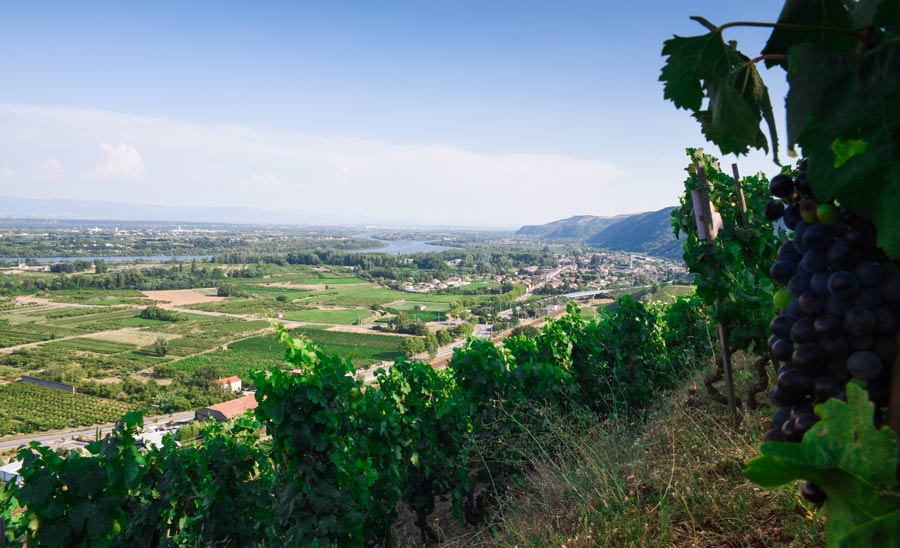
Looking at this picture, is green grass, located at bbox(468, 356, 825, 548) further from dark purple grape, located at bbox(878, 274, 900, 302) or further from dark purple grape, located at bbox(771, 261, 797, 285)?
dark purple grape, located at bbox(878, 274, 900, 302)

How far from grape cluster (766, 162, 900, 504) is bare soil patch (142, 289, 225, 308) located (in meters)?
80.1

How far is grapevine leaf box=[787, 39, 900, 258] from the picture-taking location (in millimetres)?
805

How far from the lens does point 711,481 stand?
9.44ft

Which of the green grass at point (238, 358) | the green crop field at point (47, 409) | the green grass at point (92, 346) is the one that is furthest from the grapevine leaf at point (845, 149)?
the green grass at point (92, 346)

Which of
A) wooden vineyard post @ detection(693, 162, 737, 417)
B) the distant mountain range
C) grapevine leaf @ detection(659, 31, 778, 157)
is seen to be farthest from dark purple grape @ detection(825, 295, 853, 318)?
the distant mountain range

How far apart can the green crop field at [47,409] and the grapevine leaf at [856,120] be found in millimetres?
41817

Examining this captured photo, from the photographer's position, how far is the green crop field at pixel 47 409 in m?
33.5

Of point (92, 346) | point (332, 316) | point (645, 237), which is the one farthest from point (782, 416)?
point (645, 237)

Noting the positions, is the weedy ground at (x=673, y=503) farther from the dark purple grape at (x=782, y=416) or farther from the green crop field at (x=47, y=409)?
the green crop field at (x=47, y=409)

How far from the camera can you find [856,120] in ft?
2.78

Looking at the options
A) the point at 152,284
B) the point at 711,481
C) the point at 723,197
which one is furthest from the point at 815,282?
the point at 152,284

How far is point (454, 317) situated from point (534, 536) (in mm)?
58000

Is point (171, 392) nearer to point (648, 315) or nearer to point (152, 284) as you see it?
point (648, 315)

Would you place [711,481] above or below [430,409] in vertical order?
above
